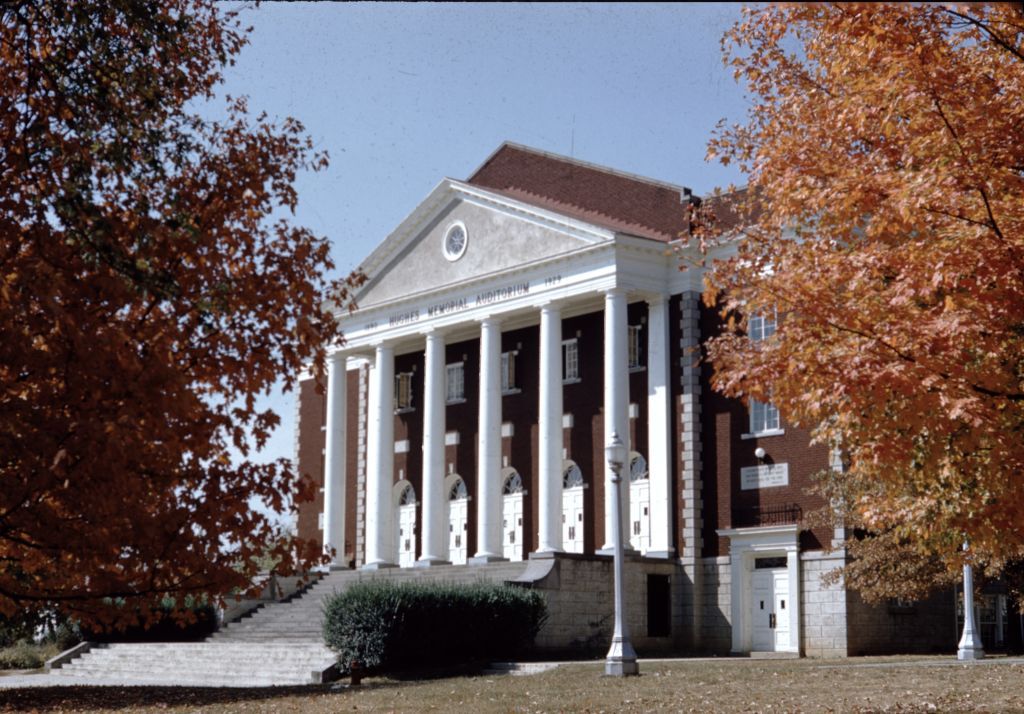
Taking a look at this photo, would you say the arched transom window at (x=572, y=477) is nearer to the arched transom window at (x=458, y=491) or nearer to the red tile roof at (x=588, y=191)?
the arched transom window at (x=458, y=491)

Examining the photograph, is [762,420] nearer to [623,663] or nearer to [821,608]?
[821,608]

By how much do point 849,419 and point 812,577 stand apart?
23.0 meters

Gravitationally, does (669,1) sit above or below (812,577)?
above

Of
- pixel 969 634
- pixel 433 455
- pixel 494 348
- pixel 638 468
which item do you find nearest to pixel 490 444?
pixel 433 455

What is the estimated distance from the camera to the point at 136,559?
12.5m

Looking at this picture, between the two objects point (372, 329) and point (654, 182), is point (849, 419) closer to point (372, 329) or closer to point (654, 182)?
point (654, 182)

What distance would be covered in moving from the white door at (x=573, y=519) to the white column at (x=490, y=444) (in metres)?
2.05

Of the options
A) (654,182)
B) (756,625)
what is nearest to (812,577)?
(756,625)

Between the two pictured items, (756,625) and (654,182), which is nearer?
(756,625)

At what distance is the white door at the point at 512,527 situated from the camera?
44.0 m

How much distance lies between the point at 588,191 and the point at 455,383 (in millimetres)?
8200

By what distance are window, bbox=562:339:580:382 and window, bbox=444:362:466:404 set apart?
15.4 ft

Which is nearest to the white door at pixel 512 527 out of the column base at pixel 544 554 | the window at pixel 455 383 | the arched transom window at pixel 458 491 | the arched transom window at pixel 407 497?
the arched transom window at pixel 458 491

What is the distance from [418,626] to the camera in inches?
1193
